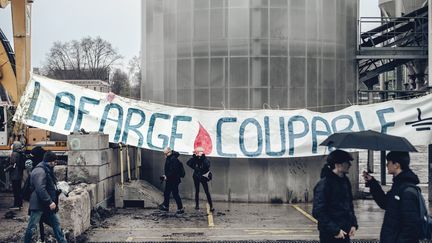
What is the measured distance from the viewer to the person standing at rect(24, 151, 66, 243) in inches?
407

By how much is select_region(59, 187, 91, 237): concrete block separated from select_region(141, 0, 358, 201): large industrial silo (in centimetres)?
644

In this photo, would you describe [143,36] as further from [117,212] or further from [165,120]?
[117,212]

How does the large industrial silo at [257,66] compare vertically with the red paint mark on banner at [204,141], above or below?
above

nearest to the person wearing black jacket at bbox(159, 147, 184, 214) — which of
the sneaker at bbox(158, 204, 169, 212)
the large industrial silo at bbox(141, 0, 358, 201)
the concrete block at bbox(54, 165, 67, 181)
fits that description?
the sneaker at bbox(158, 204, 169, 212)

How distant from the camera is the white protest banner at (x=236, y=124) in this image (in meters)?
17.6

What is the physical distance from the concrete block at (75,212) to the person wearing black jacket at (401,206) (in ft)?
22.8

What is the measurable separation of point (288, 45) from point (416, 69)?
12237mm

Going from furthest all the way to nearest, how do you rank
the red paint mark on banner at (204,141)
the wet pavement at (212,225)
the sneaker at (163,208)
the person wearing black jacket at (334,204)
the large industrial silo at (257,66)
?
the large industrial silo at (257,66), the red paint mark on banner at (204,141), the sneaker at (163,208), the wet pavement at (212,225), the person wearing black jacket at (334,204)

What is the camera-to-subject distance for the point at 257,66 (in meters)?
19.1

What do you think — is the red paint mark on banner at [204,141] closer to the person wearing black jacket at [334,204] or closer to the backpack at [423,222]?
the person wearing black jacket at [334,204]

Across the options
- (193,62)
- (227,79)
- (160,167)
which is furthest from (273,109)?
(160,167)

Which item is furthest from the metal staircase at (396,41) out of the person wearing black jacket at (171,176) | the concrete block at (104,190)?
the concrete block at (104,190)

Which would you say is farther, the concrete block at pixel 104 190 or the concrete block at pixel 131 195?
the concrete block at pixel 131 195

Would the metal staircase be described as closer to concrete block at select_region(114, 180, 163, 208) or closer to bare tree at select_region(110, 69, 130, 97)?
concrete block at select_region(114, 180, 163, 208)
